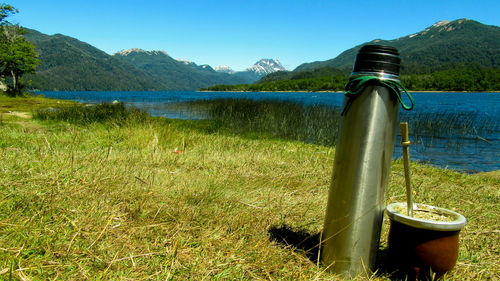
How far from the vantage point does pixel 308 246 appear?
1862 millimetres

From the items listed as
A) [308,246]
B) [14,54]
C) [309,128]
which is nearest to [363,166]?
[308,246]

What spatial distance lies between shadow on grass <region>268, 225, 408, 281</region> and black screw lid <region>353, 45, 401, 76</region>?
97 centimetres

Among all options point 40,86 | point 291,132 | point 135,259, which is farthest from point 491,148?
point 40,86

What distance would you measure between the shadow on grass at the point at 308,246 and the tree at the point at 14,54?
118 ft

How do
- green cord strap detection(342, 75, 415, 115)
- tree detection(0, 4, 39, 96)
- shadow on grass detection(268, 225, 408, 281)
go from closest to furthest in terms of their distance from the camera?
1. green cord strap detection(342, 75, 415, 115)
2. shadow on grass detection(268, 225, 408, 281)
3. tree detection(0, 4, 39, 96)

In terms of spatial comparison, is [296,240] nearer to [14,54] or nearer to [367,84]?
[367,84]

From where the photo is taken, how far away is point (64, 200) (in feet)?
6.30

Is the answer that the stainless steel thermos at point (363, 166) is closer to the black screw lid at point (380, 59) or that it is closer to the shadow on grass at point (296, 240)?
the black screw lid at point (380, 59)

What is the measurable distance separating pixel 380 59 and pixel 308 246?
1190mm

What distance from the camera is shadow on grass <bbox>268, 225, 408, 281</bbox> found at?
1.59 metres

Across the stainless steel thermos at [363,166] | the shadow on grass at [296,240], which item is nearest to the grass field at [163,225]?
the shadow on grass at [296,240]

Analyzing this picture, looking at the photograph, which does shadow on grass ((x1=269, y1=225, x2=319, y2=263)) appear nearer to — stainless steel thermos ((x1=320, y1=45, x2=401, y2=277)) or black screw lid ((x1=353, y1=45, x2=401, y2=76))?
stainless steel thermos ((x1=320, y1=45, x2=401, y2=277))

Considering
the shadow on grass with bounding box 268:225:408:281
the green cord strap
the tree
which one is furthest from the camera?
the tree

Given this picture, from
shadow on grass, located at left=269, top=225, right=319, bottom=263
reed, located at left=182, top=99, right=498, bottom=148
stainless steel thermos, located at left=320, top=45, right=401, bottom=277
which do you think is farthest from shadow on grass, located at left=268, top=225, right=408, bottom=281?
reed, located at left=182, top=99, right=498, bottom=148
